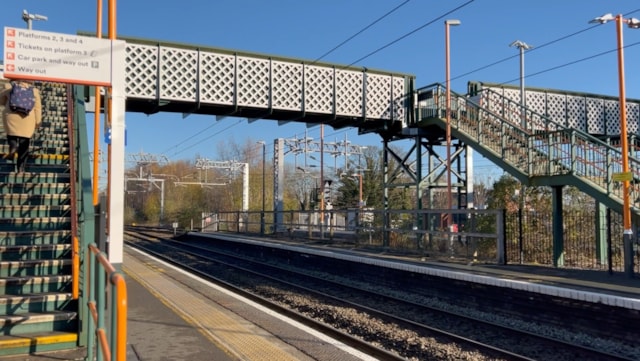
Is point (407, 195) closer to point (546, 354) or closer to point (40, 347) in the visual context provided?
point (546, 354)

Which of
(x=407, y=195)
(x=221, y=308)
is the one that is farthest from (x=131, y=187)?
(x=221, y=308)

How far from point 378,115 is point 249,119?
15.3ft

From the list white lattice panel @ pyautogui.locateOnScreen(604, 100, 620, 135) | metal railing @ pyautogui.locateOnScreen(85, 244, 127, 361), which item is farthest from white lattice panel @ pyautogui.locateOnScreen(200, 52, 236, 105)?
white lattice panel @ pyautogui.locateOnScreen(604, 100, 620, 135)

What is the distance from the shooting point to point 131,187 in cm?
9331

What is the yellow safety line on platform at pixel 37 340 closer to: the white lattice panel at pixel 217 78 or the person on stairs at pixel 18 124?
the person on stairs at pixel 18 124

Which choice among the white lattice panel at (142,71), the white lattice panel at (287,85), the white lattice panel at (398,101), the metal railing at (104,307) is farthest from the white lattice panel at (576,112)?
the metal railing at (104,307)

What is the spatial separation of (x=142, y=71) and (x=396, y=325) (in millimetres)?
10968

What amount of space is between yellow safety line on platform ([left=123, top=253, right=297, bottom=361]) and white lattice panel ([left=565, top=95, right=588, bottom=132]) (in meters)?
16.5

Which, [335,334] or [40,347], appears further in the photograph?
[335,334]

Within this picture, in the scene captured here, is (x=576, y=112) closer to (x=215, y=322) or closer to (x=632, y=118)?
(x=632, y=118)

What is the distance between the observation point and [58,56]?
17.4ft

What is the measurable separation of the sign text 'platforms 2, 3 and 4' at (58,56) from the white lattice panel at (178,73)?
1113 centimetres

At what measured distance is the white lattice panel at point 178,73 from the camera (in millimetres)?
16344

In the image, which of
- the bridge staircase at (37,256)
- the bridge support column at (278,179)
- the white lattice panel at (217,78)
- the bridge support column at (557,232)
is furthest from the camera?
the bridge support column at (278,179)
